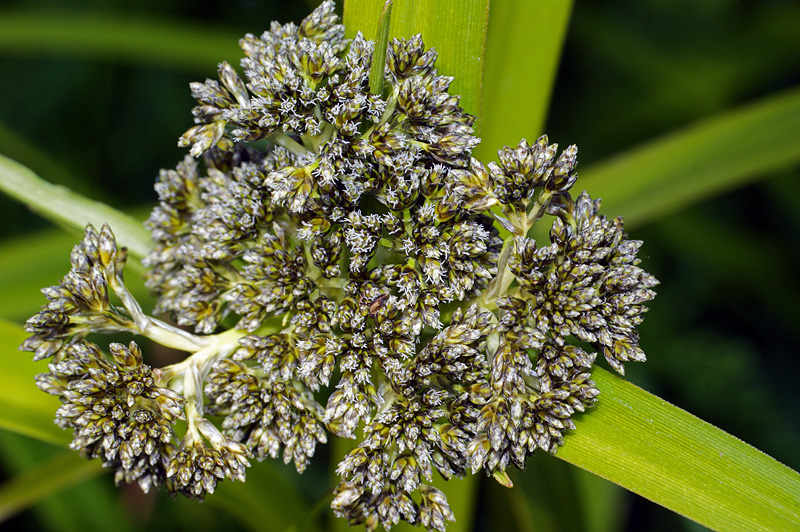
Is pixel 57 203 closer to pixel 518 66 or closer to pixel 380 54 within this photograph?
pixel 380 54

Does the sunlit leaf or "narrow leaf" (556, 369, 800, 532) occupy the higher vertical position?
"narrow leaf" (556, 369, 800, 532)

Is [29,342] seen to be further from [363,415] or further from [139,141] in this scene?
[139,141]

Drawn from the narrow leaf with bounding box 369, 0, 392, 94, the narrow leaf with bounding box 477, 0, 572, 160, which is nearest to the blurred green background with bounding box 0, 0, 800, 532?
the narrow leaf with bounding box 477, 0, 572, 160

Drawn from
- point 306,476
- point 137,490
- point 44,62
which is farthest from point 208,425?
point 44,62

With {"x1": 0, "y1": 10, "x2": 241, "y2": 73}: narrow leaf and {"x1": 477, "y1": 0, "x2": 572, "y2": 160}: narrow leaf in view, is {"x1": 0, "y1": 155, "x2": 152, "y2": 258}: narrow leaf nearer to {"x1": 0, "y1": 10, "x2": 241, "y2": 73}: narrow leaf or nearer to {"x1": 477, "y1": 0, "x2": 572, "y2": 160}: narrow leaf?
{"x1": 477, "y1": 0, "x2": 572, "y2": 160}: narrow leaf

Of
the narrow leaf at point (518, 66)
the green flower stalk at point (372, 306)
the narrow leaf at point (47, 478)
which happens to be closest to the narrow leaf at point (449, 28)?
the green flower stalk at point (372, 306)

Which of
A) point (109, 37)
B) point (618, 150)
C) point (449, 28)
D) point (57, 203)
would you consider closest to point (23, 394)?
point (57, 203)

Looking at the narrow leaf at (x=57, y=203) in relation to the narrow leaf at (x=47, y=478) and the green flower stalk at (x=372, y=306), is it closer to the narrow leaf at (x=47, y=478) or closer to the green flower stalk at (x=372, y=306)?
the green flower stalk at (x=372, y=306)
